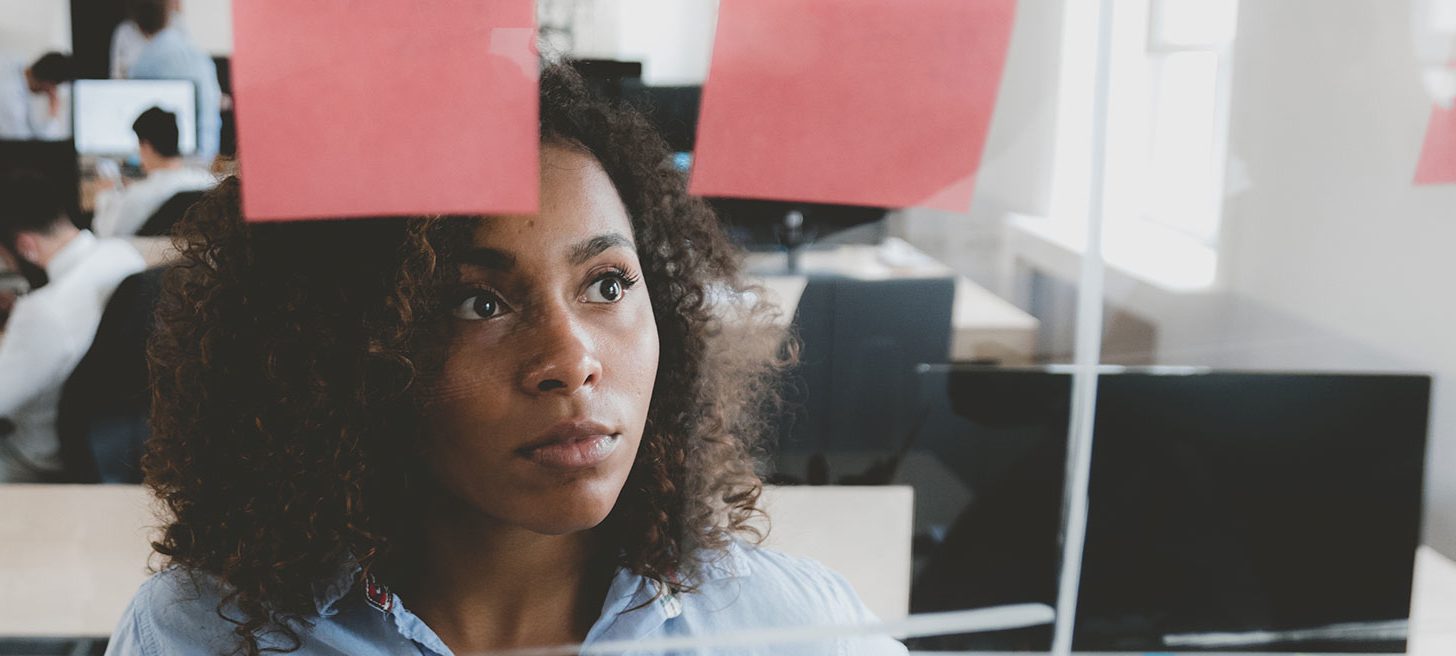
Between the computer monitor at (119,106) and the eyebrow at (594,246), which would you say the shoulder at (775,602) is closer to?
the eyebrow at (594,246)

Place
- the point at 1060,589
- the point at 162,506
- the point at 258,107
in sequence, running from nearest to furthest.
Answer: the point at 258,107
the point at 162,506
the point at 1060,589

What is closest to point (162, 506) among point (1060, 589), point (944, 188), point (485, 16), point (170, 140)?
point (170, 140)

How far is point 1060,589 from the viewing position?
2.46ft

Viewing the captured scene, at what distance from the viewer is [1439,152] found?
693mm

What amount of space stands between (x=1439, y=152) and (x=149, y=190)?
2.48 feet

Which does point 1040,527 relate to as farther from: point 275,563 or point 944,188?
point 275,563

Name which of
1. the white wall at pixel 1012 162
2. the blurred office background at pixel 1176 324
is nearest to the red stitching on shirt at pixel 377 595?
the blurred office background at pixel 1176 324

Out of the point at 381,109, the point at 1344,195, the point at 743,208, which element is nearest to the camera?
the point at 381,109

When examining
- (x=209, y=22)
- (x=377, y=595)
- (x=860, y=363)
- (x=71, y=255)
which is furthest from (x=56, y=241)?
(x=860, y=363)

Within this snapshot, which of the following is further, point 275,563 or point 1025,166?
point 1025,166

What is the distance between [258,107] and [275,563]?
23cm

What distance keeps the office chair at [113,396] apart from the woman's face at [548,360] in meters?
0.16

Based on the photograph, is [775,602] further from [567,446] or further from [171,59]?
[171,59]

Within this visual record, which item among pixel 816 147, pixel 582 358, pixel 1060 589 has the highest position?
pixel 816 147
